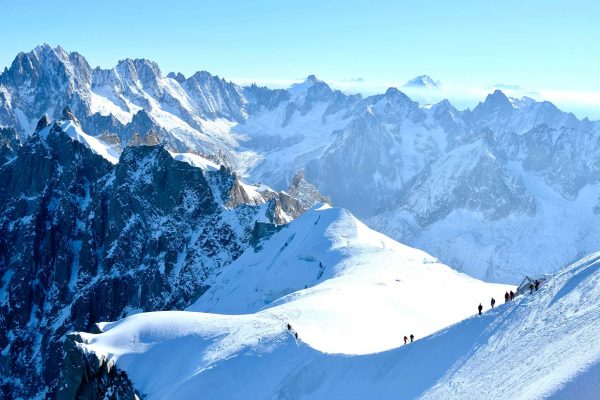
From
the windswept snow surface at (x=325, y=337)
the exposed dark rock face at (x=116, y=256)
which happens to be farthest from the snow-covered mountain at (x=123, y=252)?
the windswept snow surface at (x=325, y=337)

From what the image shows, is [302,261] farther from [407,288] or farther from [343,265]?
[407,288]

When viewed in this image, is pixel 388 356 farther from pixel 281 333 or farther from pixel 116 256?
pixel 116 256

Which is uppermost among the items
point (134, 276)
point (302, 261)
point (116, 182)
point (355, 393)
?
point (116, 182)

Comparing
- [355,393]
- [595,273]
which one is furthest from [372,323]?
[595,273]

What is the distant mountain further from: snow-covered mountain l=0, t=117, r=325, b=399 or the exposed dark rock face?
the exposed dark rock face

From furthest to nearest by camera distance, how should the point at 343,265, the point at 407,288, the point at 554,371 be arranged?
the point at 343,265 → the point at 407,288 → the point at 554,371

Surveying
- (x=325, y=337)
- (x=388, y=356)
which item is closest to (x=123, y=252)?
(x=325, y=337)

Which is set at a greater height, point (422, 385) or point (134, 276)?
point (134, 276)
